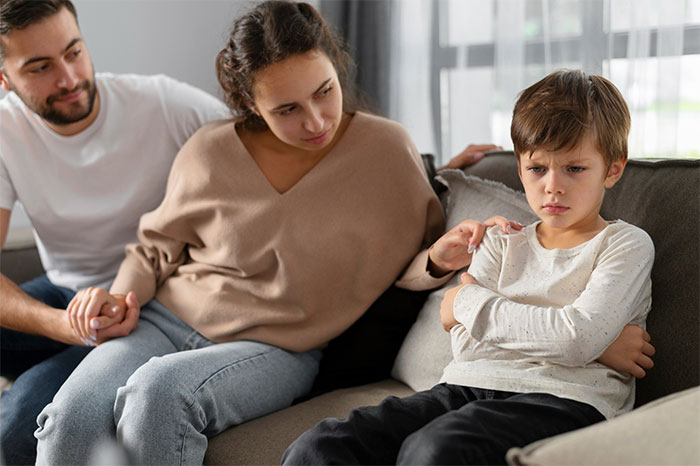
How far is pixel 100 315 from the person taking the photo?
1565 millimetres

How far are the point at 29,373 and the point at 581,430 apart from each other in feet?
4.25

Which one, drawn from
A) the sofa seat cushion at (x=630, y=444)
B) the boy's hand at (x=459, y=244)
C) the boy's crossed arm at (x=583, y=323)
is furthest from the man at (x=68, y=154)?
the sofa seat cushion at (x=630, y=444)

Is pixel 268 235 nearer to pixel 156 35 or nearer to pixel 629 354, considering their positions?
pixel 629 354

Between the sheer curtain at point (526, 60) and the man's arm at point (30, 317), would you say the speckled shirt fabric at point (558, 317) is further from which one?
the sheer curtain at point (526, 60)

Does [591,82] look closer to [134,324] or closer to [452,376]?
[452,376]

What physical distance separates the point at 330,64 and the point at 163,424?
2.69 feet

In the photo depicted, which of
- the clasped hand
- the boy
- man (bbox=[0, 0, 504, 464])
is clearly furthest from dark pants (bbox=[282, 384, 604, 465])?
man (bbox=[0, 0, 504, 464])

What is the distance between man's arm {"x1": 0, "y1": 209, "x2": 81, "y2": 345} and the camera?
1610mm

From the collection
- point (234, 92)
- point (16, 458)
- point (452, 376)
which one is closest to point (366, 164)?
point (234, 92)

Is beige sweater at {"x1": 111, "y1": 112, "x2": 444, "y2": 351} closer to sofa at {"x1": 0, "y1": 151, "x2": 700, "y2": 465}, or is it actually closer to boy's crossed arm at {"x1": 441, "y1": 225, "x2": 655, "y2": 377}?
sofa at {"x1": 0, "y1": 151, "x2": 700, "y2": 465}

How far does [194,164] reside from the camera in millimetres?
1683

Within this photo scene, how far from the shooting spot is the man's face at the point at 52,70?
67.6 inches

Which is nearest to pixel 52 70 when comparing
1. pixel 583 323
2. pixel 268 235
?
pixel 268 235

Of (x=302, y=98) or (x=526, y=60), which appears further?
(x=526, y=60)
